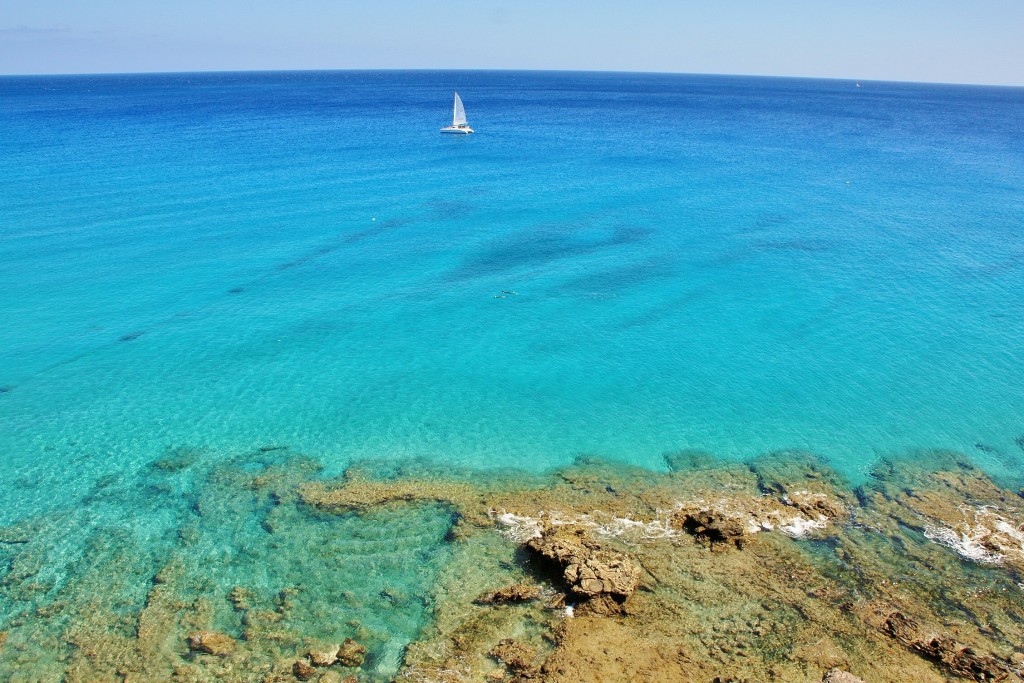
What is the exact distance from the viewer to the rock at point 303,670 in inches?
618

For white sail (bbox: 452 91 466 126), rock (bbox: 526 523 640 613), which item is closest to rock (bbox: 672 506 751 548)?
rock (bbox: 526 523 640 613)

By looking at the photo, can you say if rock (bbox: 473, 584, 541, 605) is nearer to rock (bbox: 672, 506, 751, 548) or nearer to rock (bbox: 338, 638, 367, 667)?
Answer: rock (bbox: 338, 638, 367, 667)

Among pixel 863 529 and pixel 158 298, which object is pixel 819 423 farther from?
pixel 158 298

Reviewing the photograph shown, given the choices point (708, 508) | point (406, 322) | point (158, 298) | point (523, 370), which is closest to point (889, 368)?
point (708, 508)

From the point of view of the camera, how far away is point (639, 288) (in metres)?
40.8

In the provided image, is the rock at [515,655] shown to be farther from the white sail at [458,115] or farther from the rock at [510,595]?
the white sail at [458,115]

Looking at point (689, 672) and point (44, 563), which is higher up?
point (689, 672)

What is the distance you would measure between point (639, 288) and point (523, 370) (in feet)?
42.7

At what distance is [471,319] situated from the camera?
36.4m

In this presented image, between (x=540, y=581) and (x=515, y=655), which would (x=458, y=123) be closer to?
(x=540, y=581)

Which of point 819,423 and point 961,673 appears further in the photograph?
point 819,423

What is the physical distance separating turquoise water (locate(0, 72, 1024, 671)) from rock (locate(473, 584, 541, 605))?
2.00 metres

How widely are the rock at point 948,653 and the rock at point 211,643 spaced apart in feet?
56.8

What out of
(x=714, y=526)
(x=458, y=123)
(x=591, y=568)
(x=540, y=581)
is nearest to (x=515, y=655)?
(x=540, y=581)
